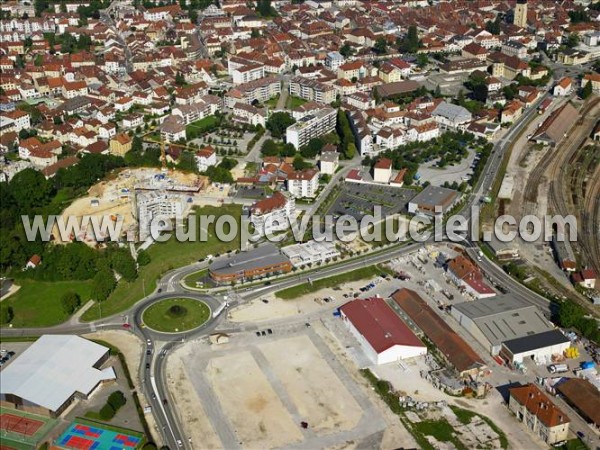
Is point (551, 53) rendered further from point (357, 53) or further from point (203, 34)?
point (203, 34)

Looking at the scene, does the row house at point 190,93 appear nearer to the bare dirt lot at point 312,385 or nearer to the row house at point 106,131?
the row house at point 106,131

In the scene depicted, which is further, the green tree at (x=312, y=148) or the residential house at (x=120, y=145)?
the residential house at (x=120, y=145)

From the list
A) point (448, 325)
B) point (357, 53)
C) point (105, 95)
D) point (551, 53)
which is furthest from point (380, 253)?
point (551, 53)

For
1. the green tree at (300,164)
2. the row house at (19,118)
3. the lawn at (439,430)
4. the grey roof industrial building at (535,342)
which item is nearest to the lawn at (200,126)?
the green tree at (300,164)

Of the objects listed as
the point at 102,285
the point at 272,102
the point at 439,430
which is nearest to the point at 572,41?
the point at 272,102

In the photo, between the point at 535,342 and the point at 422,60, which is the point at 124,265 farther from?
the point at 422,60

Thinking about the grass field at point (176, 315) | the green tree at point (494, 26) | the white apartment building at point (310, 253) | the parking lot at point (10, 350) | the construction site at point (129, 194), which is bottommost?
the parking lot at point (10, 350)

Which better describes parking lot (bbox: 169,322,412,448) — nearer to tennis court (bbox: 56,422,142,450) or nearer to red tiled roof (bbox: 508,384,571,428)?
tennis court (bbox: 56,422,142,450)
